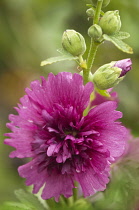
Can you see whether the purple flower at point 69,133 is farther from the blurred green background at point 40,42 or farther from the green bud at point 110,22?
the blurred green background at point 40,42

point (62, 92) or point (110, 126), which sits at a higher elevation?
point (62, 92)

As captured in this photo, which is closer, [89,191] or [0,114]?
[89,191]

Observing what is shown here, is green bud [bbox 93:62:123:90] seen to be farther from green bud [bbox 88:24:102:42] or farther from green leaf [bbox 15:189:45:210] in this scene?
green leaf [bbox 15:189:45:210]

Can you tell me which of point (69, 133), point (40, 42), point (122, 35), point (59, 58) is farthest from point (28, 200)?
point (40, 42)

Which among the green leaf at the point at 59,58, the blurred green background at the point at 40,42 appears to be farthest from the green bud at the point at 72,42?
the blurred green background at the point at 40,42

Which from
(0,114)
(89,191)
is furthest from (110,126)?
(0,114)

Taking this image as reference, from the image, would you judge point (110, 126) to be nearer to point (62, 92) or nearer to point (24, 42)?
point (62, 92)
